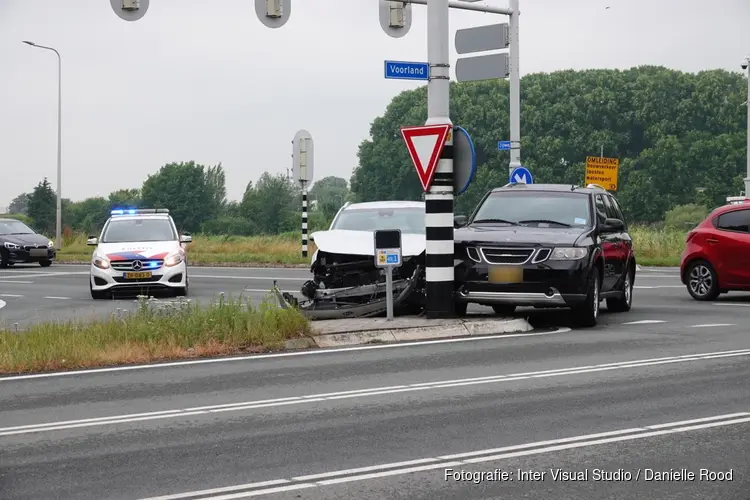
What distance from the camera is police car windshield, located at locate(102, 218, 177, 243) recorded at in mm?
24453

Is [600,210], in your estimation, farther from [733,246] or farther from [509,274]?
[733,246]

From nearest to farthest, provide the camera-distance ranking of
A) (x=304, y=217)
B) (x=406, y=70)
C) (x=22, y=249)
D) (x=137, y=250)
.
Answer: (x=406, y=70), (x=137, y=250), (x=22, y=249), (x=304, y=217)

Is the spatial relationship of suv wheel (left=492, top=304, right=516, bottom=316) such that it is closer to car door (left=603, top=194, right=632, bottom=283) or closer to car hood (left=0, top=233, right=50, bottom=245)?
car door (left=603, top=194, right=632, bottom=283)

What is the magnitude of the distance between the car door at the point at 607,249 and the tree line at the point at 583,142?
63.2 metres

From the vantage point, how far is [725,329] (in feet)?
49.3

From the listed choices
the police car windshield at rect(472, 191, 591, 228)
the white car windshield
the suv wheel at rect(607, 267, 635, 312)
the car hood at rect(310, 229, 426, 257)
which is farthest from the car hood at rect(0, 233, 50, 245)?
the police car windshield at rect(472, 191, 591, 228)

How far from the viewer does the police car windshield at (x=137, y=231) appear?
2445 cm

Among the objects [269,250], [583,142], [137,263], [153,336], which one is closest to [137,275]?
[137,263]

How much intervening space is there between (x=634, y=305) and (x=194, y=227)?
326ft

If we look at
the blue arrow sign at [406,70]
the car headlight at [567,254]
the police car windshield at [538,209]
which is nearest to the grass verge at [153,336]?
the car headlight at [567,254]

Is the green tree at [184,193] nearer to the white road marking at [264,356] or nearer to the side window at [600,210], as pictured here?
the side window at [600,210]

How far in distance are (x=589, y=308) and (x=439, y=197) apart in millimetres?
2327

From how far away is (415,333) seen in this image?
14.5m

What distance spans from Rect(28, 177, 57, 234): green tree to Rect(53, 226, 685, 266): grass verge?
4804 cm
